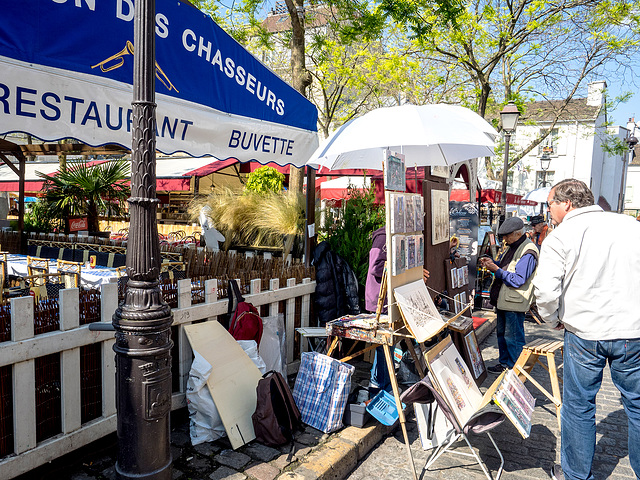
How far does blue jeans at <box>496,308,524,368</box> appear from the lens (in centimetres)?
551

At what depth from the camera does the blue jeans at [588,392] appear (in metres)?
3.04

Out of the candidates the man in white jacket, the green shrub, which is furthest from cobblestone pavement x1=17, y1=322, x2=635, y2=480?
the green shrub

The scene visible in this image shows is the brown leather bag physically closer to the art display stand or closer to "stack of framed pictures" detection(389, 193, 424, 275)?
the art display stand

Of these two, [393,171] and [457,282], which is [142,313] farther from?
[457,282]

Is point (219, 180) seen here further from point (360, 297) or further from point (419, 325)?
point (419, 325)

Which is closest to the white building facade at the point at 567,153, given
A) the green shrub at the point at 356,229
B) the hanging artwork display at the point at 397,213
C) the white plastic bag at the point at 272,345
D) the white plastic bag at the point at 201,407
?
the green shrub at the point at 356,229

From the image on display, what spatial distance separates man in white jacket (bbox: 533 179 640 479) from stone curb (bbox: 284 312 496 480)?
1.44m

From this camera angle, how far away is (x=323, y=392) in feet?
13.1

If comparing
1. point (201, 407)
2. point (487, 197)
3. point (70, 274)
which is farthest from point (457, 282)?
point (487, 197)

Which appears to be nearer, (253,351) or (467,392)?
(467,392)

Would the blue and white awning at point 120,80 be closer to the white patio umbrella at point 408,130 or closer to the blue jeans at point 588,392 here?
the white patio umbrella at point 408,130

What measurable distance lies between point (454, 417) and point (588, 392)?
35.0 inches

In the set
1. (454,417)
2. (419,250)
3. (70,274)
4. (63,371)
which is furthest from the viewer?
(70,274)

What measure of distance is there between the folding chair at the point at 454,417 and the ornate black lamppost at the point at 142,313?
1.74 m
